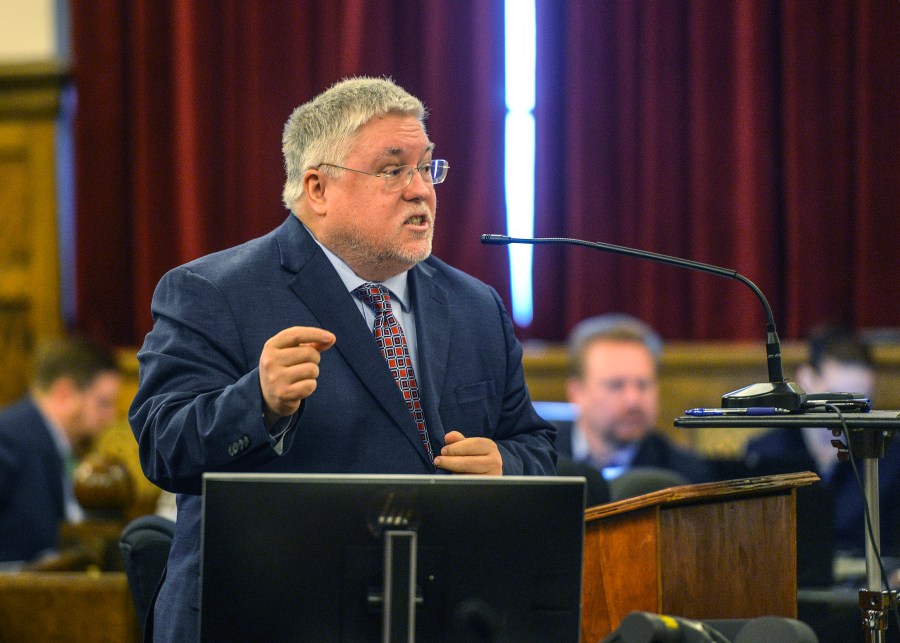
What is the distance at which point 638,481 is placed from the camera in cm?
364

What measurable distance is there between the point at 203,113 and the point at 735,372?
2.89 m

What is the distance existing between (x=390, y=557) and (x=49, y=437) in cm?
397

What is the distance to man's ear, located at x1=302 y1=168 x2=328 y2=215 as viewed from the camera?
2633 mm

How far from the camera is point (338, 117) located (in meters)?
2.61

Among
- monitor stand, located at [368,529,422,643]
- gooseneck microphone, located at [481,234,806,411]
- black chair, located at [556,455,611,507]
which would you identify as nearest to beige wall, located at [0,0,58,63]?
black chair, located at [556,455,611,507]

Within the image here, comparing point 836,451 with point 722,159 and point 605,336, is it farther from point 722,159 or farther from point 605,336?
point 722,159

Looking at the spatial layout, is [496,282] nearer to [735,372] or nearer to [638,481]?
[735,372]

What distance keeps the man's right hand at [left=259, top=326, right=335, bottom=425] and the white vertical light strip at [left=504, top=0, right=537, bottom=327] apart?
4.05m

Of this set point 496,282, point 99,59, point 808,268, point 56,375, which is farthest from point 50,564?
point 808,268

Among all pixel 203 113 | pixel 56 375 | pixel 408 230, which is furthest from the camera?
pixel 203 113

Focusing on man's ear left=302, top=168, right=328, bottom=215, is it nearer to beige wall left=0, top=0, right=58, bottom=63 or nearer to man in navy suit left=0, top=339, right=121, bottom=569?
man in navy suit left=0, top=339, right=121, bottom=569

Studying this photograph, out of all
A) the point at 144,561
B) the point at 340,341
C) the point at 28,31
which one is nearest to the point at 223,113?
the point at 28,31

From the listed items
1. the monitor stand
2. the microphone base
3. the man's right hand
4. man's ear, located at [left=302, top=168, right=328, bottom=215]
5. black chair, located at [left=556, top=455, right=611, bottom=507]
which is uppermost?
man's ear, located at [left=302, top=168, right=328, bottom=215]

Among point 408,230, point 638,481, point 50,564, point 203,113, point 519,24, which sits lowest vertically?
point 50,564
